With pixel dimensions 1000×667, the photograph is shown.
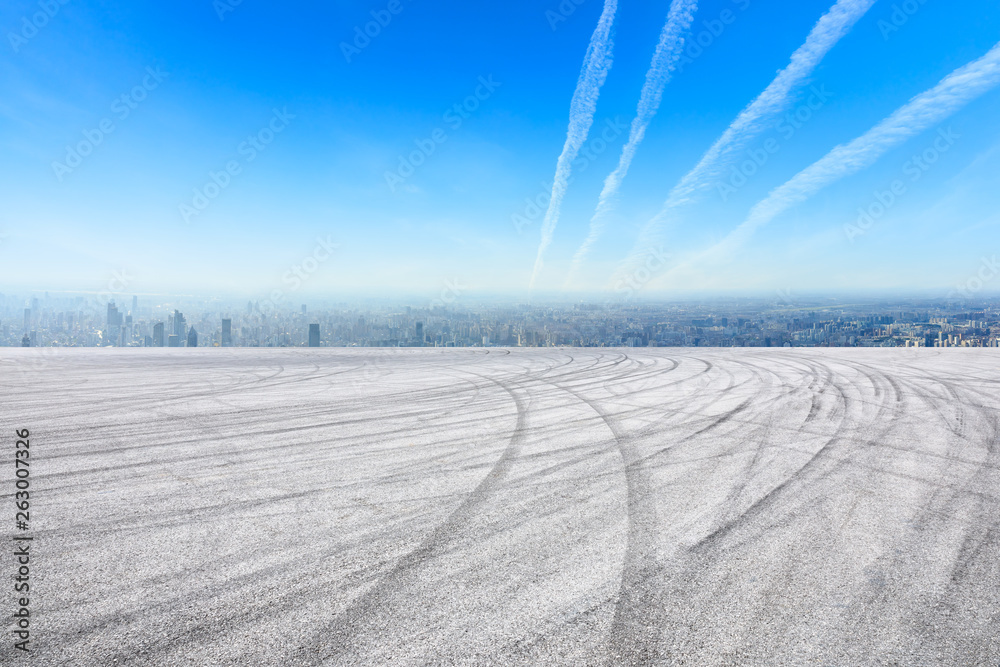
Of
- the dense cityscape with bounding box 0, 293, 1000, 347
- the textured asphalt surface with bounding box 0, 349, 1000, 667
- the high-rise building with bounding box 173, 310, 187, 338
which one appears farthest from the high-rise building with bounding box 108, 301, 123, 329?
the textured asphalt surface with bounding box 0, 349, 1000, 667

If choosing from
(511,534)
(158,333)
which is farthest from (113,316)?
(511,534)

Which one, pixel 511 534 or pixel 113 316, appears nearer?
pixel 511 534

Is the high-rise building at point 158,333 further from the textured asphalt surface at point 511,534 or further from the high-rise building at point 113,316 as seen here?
the textured asphalt surface at point 511,534

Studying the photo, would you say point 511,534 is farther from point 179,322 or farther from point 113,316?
point 113,316

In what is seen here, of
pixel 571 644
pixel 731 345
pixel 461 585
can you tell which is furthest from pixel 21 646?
pixel 731 345

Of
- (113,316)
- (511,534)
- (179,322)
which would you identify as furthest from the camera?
(113,316)

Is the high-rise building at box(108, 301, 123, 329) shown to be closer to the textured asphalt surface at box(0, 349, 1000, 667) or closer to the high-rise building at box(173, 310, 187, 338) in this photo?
the high-rise building at box(173, 310, 187, 338)

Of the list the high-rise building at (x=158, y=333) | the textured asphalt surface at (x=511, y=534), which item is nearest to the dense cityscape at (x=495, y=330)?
the high-rise building at (x=158, y=333)

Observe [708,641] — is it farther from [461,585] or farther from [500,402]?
[500,402]

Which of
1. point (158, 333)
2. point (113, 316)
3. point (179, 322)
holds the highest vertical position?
point (113, 316)

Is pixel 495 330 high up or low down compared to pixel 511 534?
up
